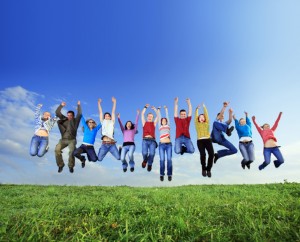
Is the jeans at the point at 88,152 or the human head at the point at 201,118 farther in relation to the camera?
the jeans at the point at 88,152

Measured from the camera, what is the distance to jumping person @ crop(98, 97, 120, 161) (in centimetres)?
1581

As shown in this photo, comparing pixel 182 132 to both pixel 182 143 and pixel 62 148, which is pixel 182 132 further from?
pixel 62 148

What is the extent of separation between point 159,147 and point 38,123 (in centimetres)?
642

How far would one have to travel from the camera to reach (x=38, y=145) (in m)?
16.4

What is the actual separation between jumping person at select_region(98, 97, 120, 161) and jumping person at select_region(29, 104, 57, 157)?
8.95 feet

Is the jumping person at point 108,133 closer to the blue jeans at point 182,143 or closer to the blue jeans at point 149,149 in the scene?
the blue jeans at point 149,149

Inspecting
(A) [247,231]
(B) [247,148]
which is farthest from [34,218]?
(B) [247,148]

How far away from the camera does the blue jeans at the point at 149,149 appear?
50.3 feet

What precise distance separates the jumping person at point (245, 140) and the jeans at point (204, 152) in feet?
8.08

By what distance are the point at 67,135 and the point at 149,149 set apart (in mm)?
4187

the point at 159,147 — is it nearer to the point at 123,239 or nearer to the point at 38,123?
the point at 38,123

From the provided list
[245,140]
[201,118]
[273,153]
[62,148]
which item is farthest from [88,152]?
[273,153]

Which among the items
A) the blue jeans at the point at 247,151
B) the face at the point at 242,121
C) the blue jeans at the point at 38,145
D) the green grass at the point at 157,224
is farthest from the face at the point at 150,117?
the green grass at the point at 157,224

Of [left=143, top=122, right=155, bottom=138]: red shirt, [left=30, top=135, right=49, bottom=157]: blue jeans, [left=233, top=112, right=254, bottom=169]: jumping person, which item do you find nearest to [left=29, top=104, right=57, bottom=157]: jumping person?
[left=30, top=135, right=49, bottom=157]: blue jeans
